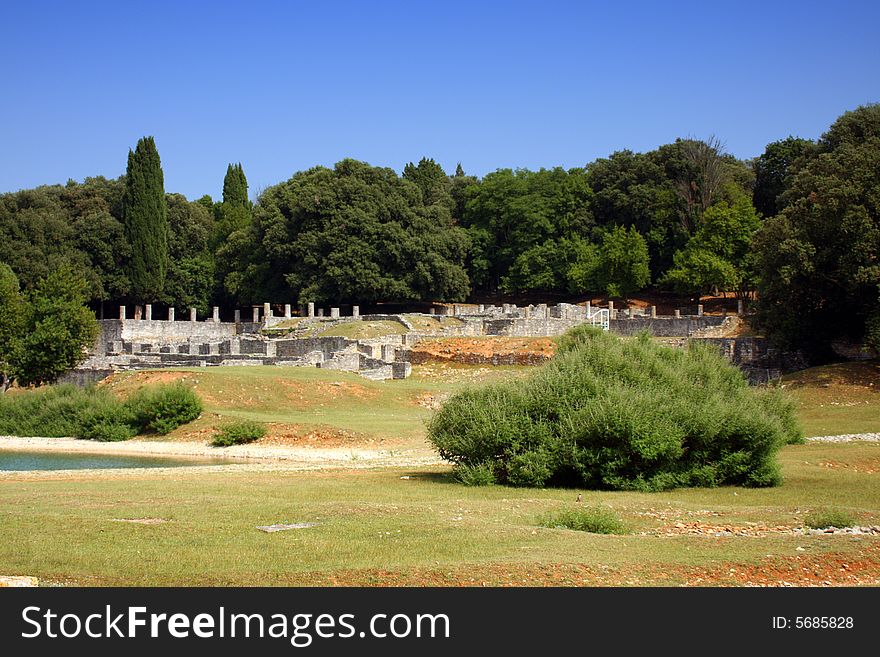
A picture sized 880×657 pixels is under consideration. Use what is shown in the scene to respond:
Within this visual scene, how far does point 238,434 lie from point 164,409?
4262mm

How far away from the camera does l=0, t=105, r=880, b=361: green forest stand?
87.0m

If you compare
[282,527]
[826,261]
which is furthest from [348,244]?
[282,527]

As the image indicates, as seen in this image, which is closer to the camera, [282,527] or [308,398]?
[282,527]

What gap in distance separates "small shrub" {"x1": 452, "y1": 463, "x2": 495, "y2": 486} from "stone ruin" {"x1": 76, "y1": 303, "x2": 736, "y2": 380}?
30.4 metres

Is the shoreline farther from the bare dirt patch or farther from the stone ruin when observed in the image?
the bare dirt patch

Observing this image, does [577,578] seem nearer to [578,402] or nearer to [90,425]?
[578,402]

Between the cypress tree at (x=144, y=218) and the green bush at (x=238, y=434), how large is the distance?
5518 centimetres

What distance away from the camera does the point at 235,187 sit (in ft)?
378

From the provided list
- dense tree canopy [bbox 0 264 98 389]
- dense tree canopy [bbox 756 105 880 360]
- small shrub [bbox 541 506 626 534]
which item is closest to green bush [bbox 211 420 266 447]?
dense tree canopy [bbox 0 264 98 389]

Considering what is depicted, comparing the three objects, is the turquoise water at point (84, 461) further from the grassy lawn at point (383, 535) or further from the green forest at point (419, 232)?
the green forest at point (419, 232)

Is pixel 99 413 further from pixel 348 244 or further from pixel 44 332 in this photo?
pixel 348 244

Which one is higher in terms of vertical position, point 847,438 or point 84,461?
point 847,438

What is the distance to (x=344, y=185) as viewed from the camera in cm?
9088
